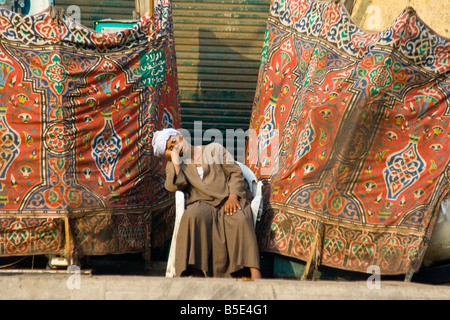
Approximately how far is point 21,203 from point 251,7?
3.34 m

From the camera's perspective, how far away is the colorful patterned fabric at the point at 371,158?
17.2ft

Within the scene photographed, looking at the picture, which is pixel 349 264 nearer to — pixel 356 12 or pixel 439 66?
pixel 439 66

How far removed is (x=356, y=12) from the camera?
307 inches

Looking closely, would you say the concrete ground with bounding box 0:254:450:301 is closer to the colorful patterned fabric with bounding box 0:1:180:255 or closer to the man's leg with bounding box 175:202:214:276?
the man's leg with bounding box 175:202:214:276

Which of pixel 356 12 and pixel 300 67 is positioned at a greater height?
pixel 356 12

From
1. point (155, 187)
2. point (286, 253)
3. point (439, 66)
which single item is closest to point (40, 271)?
point (155, 187)

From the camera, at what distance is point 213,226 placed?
530 centimetres

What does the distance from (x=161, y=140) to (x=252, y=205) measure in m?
0.84

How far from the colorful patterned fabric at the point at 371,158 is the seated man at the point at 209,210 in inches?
12.9

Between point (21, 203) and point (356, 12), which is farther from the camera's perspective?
point (356, 12)

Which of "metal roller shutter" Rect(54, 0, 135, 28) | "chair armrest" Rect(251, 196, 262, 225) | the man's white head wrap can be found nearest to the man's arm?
"chair armrest" Rect(251, 196, 262, 225)

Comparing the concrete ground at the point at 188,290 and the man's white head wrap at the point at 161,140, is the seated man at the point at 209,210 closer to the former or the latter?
the man's white head wrap at the point at 161,140

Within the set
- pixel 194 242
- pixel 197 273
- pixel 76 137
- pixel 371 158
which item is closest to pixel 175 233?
pixel 194 242

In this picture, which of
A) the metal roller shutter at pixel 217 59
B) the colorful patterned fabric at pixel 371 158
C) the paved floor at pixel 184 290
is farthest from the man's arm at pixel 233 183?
the metal roller shutter at pixel 217 59
